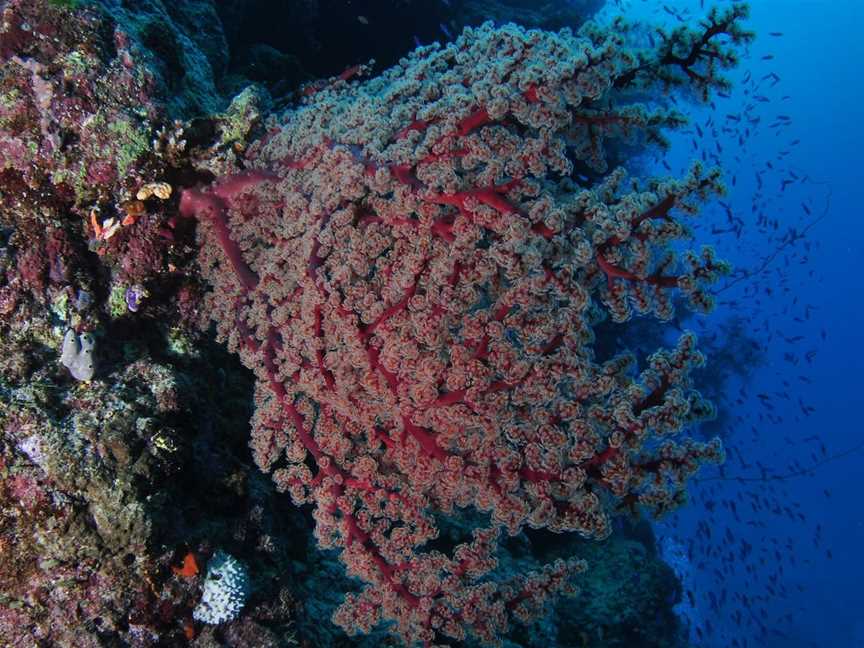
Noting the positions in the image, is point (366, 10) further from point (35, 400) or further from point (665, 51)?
point (35, 400)

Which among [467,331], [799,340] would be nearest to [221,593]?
[467,331]

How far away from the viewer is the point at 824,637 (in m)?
46.4

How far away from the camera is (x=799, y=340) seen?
43969mm

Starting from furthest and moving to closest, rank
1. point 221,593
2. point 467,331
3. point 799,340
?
point 799,340
point 221,593
point 467,331

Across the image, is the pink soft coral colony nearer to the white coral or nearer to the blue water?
the white coral

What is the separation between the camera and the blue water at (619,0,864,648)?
44656 mm

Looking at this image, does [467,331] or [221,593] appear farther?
[221,593]

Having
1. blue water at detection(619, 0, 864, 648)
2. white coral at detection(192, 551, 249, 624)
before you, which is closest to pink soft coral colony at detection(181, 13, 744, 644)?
white coral at detection(192, 551, 249, 624)

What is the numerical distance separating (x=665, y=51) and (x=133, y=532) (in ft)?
15.1

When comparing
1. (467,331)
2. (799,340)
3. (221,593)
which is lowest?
(221,593)

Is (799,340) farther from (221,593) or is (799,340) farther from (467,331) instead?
(221,593)

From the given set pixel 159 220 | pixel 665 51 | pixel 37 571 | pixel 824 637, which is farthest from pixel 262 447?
pixel 824 637

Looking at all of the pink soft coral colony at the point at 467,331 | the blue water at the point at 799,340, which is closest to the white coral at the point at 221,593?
the pink soft coral colony at the point at 467,331

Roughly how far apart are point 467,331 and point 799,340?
169ft
